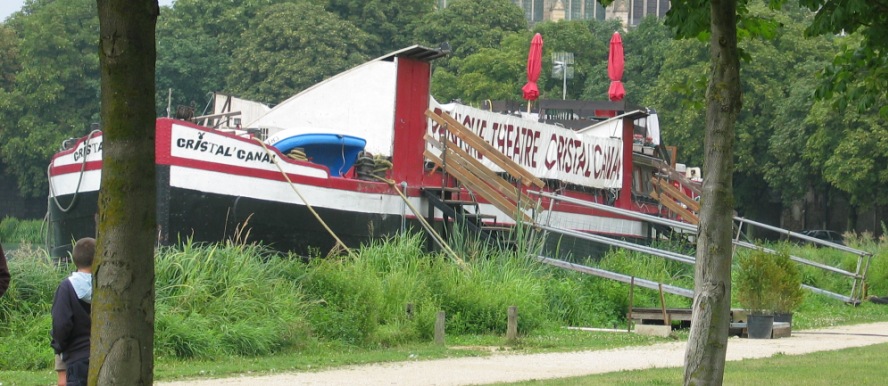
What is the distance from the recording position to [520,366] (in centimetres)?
1384

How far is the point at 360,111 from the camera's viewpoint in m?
26.6

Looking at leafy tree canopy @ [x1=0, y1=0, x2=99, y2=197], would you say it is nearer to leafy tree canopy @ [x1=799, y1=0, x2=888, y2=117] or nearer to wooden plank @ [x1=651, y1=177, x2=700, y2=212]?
wooden plank @ [x1=651, y1=177, x2=700, y2=212]

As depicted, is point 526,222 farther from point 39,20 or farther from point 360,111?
point 39,20

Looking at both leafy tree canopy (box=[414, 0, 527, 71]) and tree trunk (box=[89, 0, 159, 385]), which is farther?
leafy tree canopy (box=[414, 0, 527, 71])

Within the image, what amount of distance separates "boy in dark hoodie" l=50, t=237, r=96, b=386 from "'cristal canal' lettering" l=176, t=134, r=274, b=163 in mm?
14771

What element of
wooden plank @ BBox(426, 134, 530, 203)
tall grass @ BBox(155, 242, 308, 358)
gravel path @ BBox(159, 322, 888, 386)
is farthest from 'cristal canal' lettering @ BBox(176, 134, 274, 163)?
gravel path @ BBox(159, 322, 888, 386)

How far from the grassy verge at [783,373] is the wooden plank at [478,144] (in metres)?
10.8

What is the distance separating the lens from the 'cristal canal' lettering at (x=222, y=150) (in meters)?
22.1

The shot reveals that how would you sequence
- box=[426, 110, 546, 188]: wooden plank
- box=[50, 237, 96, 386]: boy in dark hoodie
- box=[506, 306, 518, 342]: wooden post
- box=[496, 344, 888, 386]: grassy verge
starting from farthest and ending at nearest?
1. box=[426, 110, 546, 188]: wooden plank
2. box=[506, 306, 518, 342]: wooden post
3. box=[496, 344, 888, 386]: grassy verge
4. box=[50, 237, 96, 386]: boy in dark hoodie

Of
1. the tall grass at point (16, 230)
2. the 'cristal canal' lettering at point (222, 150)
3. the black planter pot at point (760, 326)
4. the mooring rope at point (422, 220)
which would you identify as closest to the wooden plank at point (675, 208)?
the mooring rope at point (422, 220)

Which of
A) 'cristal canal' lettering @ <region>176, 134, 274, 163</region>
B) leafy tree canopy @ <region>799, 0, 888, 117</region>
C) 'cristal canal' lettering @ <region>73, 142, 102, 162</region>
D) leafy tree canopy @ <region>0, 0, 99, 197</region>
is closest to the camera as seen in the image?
leafy tree canopy @ <region>799, 0, 888, 117</region>

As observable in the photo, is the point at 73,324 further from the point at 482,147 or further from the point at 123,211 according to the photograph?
the point at 482,147

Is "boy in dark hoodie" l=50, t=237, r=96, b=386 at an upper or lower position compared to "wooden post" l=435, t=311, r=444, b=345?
upper

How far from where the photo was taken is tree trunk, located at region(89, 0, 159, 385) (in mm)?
5301
